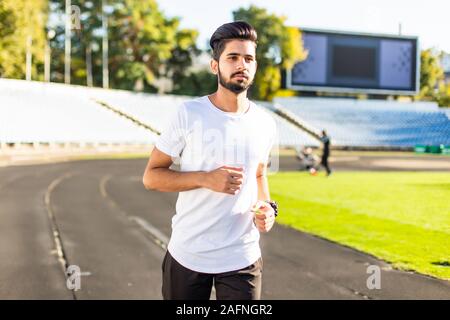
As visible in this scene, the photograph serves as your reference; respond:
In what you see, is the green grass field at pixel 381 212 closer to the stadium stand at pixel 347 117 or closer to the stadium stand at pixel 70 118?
the stadium stand at pixel 347 117

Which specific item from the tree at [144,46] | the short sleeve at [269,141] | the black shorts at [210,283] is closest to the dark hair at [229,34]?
the short sleeve at [269,141]

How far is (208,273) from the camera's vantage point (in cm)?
279

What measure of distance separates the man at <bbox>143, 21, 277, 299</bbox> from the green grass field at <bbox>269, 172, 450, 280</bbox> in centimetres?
108

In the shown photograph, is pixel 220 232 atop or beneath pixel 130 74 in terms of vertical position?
beneath

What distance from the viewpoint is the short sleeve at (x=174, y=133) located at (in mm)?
2668

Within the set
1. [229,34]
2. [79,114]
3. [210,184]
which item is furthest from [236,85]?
[79,114]

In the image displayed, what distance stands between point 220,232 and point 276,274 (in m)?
4.57

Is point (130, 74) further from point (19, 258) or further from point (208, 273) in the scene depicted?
point (208, 273)

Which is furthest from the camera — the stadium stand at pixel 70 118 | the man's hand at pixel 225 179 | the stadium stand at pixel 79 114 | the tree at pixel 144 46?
the tree at pixel 144 46

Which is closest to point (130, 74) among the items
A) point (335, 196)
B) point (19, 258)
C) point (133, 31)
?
point (133, 31)

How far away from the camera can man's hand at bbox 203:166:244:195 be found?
2516mm

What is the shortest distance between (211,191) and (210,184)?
0.15 metres

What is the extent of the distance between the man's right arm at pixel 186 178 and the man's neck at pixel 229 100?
1.18 ft
